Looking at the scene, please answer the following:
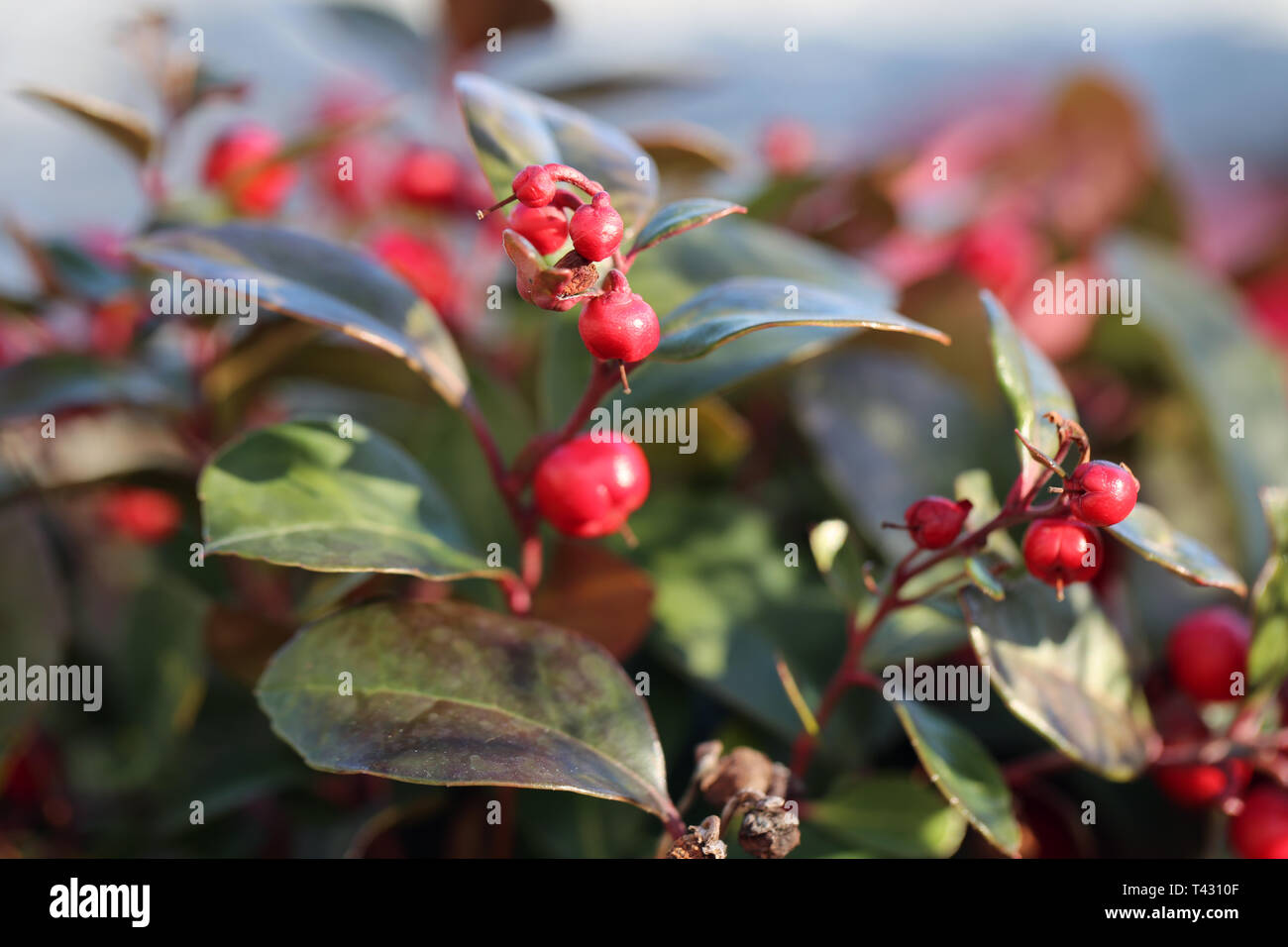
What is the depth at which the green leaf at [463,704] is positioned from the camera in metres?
0.35

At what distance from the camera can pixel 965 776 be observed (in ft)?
1.32

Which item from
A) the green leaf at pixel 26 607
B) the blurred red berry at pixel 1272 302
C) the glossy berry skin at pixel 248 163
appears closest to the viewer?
the green leaf at pixel 26 607

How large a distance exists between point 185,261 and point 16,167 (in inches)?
71.9

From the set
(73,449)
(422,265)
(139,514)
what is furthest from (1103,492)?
(73,449)

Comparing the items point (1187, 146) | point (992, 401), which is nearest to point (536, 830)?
point (992, 401)

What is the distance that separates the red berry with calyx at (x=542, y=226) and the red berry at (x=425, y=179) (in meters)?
0.40

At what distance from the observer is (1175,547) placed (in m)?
0.38

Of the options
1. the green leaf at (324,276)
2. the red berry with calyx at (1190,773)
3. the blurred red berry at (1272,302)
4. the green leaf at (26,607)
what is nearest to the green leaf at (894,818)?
the red berry with calyx at (1190,773)

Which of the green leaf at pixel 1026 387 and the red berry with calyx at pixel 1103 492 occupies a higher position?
the green leaf at pixel 1026 387

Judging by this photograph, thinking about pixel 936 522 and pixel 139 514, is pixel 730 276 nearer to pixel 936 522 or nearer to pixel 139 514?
pixel 936 522

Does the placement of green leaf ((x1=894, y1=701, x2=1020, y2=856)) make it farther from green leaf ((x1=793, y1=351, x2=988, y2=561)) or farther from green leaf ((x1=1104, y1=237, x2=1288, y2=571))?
green leaf ((x1=1104, y1=237, x2=1288, y2=571))

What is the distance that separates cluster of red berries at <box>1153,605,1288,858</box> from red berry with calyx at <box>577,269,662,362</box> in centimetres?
Result: 30

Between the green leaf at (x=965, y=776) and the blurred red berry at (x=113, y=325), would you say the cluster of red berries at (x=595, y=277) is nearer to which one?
the green leaf at (x=965, y=776)

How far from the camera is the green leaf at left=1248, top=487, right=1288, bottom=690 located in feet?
1.41
